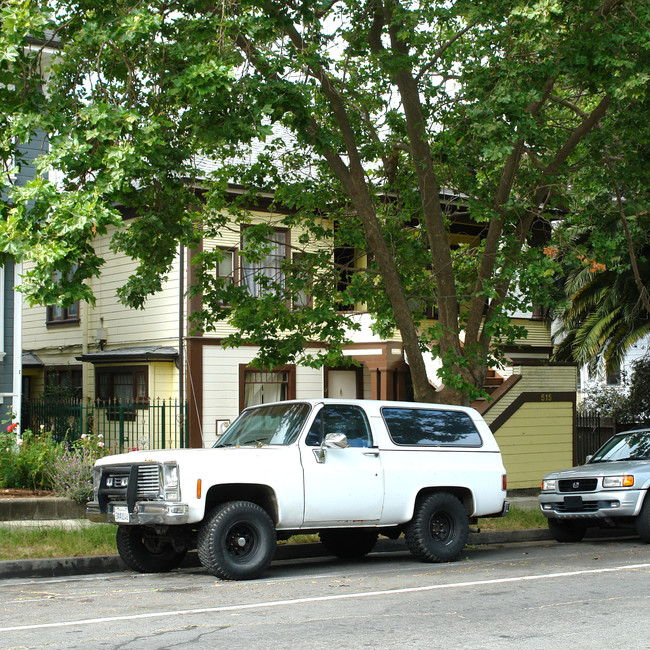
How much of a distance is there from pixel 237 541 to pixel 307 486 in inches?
38.3

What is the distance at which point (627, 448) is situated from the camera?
14.5 m

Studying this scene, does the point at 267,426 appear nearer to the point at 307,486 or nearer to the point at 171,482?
the point at 307,486

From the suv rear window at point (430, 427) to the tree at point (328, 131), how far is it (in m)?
1.29

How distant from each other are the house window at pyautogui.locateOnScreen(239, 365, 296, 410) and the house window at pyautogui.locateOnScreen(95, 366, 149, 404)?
243 centimetres

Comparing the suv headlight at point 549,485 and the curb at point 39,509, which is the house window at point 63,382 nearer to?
the curb at point 39,509

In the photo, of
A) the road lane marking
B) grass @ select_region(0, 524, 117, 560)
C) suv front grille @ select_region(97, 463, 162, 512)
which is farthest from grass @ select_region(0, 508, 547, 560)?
the road lane marking

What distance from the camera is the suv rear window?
36.7ft

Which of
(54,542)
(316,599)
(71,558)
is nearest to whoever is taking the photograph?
(316,599)

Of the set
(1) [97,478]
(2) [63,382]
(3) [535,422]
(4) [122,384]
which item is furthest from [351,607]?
(2) [63,382]

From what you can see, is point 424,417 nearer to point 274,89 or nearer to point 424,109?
point 274,89

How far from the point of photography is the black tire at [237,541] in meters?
9.41

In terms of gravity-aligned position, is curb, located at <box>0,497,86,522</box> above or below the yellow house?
below

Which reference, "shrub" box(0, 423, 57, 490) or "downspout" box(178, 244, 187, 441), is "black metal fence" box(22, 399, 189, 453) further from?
"shrub" box(0, 423, 57, 490)

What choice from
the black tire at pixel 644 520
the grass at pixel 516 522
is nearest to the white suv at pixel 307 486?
the black tire at pixel 644 520
